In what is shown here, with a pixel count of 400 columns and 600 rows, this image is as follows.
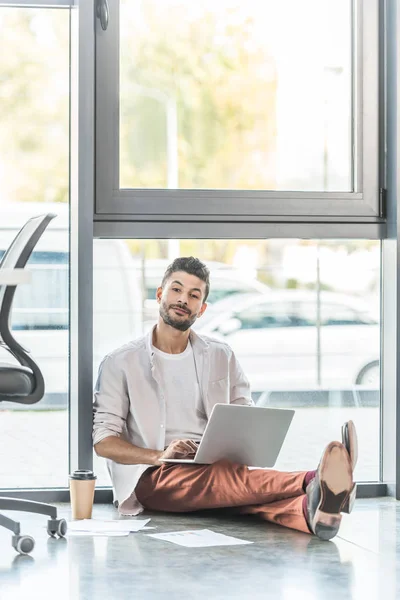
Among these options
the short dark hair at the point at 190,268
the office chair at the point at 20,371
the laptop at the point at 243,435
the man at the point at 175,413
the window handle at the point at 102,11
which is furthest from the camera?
the window handle at the point at 102,11

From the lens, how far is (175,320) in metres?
3.58

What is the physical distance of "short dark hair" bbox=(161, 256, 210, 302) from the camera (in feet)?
11.9

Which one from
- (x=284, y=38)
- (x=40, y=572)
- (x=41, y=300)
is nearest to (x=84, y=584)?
(x=40, y=572)

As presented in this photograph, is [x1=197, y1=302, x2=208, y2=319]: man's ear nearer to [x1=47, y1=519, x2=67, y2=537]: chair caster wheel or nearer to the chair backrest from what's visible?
the chair backrest

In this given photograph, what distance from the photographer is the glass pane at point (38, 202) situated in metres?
3.83

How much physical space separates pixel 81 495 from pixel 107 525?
0.56 feet

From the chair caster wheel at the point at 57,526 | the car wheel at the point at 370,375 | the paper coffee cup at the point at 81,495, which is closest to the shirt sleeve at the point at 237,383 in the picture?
the car wheel at the point at 370,375

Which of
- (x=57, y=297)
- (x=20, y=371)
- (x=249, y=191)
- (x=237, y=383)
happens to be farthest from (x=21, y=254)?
(x=249, y=191)

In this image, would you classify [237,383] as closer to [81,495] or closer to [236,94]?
[81,495]

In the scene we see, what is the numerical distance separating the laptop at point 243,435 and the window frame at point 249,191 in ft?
3.39

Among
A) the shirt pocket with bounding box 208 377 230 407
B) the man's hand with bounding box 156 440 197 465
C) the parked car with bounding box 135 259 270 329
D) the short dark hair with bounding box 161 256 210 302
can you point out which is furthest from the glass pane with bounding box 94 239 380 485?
the man's hand with bounding box 156 440 197 465

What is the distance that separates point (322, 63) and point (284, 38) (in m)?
0.20

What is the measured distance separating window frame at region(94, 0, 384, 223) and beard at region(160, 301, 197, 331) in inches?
17.4

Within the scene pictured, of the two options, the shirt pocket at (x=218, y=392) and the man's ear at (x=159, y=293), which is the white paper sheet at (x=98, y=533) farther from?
the man's ear at (x=159, y=293)
